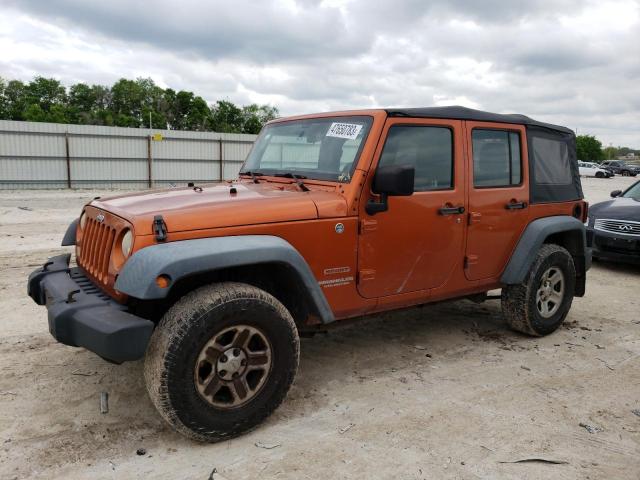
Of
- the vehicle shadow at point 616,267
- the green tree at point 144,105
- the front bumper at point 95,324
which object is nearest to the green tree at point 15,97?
the green tree at point 144,105

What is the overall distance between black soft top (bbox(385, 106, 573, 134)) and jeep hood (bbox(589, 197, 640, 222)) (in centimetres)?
388

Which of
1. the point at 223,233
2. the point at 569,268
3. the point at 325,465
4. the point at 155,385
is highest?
the point at 223,233

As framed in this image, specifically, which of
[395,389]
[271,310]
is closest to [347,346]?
[395,389]

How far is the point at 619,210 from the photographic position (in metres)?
8.19

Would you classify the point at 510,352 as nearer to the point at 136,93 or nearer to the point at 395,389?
the point at 395,389

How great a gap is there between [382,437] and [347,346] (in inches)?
57.8

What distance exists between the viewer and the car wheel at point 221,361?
2729mm

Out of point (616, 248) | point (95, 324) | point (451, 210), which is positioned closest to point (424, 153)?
point (451, 210)

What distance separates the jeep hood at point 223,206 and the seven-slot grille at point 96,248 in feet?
0.43

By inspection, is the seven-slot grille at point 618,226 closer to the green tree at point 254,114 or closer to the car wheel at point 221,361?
the car wheel at point 221,361

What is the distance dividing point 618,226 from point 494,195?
4.82m

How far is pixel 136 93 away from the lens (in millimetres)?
67688

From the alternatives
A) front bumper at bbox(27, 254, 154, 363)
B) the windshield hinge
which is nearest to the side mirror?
the windshield hinge

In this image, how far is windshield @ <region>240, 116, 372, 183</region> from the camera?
141 inches
